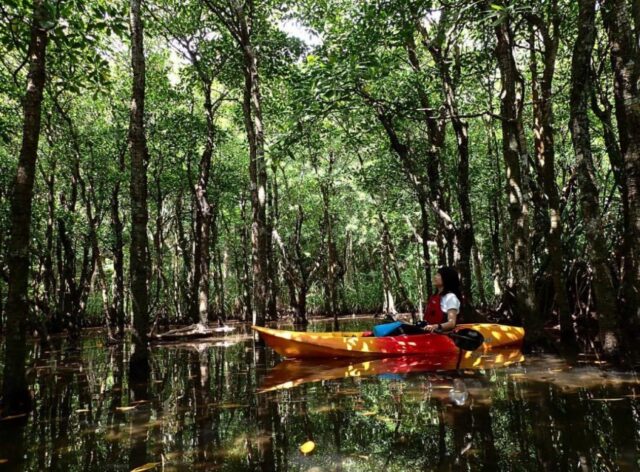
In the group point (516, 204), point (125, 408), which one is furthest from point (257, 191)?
point (125, 408)

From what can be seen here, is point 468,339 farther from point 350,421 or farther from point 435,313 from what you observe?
point 350,421

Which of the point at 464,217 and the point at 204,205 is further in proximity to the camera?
the point at 204,205

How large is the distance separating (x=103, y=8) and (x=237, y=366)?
212 inches

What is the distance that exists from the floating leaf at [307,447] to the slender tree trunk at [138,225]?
370 cm

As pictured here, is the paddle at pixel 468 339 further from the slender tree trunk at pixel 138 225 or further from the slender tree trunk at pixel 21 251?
the slender tree trunk at pixel 21 251

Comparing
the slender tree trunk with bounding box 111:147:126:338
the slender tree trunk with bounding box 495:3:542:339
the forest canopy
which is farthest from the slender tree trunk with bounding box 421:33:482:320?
the slender tree trunk with bounding box 111:147:126:338

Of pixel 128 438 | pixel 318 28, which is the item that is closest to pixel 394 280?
pixel 318 28

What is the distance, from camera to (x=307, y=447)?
9.45ft

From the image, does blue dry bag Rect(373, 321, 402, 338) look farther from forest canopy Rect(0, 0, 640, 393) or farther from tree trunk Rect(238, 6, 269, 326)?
tree trunk Rect(238, 6, 269, 326)

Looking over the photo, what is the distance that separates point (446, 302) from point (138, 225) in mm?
4556

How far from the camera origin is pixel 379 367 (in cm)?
607

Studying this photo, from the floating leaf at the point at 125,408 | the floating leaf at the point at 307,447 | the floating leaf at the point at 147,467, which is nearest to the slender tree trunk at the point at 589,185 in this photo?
the floating leaf at the point at 307,447

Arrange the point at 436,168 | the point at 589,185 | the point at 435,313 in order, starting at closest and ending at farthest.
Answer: the point at 589,185 → the point at 435,313 → the point at 436,168

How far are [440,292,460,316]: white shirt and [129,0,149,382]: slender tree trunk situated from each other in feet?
13.8
